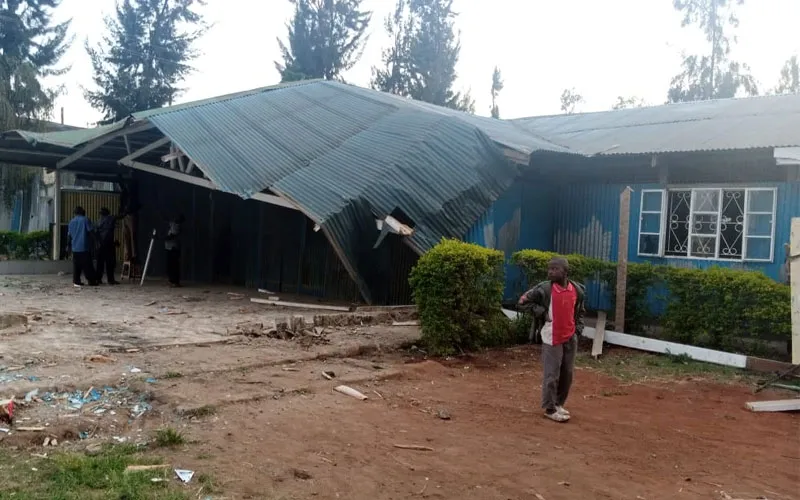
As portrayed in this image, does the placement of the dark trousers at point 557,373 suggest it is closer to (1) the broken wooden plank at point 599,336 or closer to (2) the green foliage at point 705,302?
(1) the broken wooden plank at point 599,336

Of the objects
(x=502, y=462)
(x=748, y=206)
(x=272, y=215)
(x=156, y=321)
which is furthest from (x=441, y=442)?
(x=272, y=215)

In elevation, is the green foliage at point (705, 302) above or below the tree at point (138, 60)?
below

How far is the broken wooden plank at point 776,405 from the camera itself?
22.6 ft

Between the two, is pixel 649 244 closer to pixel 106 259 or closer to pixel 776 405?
pixel 776 405

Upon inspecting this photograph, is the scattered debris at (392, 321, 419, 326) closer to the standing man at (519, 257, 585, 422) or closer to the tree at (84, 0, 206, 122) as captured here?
the standing man at (519, 257, 585, 422)

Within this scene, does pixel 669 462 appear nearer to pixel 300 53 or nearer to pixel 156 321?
pixel 156 321

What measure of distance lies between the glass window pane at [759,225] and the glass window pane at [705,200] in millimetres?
614

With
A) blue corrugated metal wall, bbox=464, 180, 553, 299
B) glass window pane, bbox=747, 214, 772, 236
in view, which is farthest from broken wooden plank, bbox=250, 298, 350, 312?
glass window pane, bbox=747, 214, 772, 236

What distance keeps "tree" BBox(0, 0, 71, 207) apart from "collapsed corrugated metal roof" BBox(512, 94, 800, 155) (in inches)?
729

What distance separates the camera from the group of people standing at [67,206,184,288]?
14.6 m

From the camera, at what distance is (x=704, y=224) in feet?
40.6

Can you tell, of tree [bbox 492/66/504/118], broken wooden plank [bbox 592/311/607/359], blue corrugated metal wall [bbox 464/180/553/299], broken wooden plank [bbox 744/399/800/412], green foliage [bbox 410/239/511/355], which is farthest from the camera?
tree [bbox 492/66/504/118]

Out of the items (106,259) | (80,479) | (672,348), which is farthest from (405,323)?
(106,259)

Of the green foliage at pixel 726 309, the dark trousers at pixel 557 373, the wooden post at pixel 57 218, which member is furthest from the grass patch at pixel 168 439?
the wooden post at pixel 57 218
